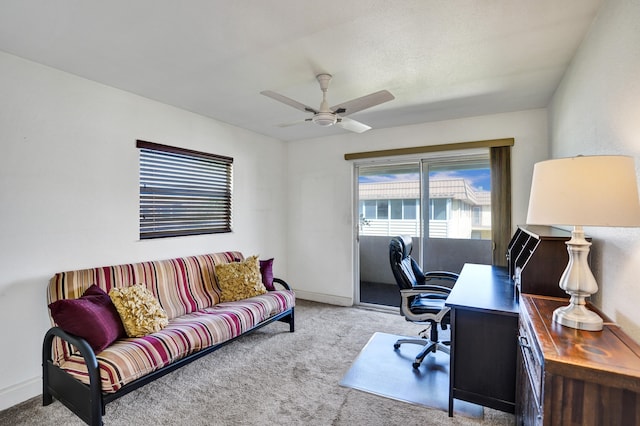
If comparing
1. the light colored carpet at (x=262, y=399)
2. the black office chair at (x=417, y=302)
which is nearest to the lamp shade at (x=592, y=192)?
the black office chair at (x=417, y=302)

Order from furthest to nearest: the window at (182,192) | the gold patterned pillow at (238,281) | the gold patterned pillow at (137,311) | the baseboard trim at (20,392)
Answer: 1. the gold patterned pillow at (238,281)
2. the window at (182,192)
3. the gold patterned pillow at (137,311)
4. the baseboard trim at (20,392)

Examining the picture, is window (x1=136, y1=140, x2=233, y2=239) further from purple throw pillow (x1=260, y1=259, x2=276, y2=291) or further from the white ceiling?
purple throw pillow (x1=260, y1=259, x2=276, y2=291)

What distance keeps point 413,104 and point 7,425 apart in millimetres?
4103

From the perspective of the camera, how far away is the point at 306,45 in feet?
6.85

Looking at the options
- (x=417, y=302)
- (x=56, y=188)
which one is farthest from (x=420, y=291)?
(x=56, y=188)

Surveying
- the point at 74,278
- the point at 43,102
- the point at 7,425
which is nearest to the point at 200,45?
the point at 43,102

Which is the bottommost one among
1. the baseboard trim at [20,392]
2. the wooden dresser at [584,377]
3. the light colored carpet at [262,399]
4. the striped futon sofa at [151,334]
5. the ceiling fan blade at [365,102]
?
the light colored carpet at [262,399]

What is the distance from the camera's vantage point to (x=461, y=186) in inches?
154

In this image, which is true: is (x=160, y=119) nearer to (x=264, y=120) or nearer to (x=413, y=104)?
(x=264, y=120)

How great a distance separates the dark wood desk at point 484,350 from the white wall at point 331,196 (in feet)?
7.85

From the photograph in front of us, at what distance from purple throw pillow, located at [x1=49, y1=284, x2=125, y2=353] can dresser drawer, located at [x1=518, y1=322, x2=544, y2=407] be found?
2.44 meters

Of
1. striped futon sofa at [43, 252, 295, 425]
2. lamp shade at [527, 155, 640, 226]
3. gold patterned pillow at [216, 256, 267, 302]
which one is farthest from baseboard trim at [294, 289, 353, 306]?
lamp shade at [527, 155, 640, 226]

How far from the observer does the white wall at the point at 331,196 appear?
3.87 metres

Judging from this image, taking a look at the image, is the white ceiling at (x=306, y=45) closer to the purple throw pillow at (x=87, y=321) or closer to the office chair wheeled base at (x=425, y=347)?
the purple throw pillow at (x=87, y=321)
